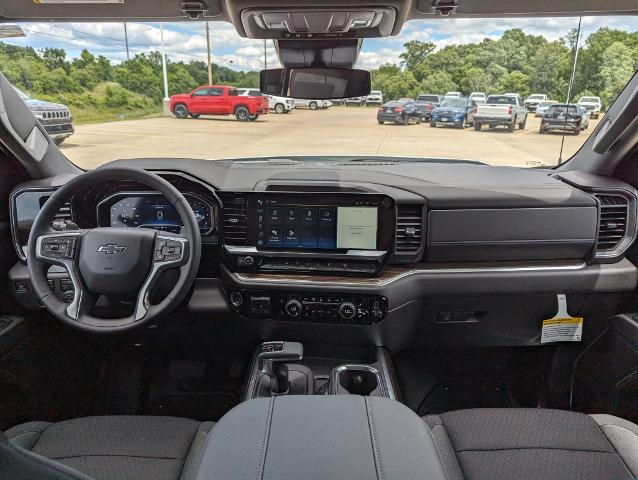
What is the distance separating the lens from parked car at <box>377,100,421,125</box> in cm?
321

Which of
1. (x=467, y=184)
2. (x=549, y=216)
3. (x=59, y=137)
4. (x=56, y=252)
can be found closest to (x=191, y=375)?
(x=56, y=252)

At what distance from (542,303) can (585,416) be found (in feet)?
2.80

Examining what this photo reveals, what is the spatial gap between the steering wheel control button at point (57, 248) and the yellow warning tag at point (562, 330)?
7.69ft

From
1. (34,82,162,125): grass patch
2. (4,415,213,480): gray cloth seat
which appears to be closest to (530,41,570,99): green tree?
Answer: (34,82,162,125): grass patch

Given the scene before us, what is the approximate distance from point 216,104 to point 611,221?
2332 mm

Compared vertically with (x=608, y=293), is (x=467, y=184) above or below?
above

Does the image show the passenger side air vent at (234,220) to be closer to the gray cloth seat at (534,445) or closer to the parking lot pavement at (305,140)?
the parking lot pavement at (305,140)

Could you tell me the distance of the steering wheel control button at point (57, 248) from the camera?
217cm

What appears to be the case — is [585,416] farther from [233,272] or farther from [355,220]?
[233,272]

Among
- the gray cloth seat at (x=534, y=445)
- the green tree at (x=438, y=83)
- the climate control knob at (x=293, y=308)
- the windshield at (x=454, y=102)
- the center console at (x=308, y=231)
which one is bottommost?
the gray cloth seat at (x=534, y=445)

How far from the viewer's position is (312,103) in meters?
2.61

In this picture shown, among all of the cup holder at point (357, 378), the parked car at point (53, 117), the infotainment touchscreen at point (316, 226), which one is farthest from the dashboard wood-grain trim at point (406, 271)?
the parked car at point (53, 117)

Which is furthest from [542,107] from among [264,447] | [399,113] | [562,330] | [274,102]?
[264,447]

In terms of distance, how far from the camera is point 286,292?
2643 millimetres
